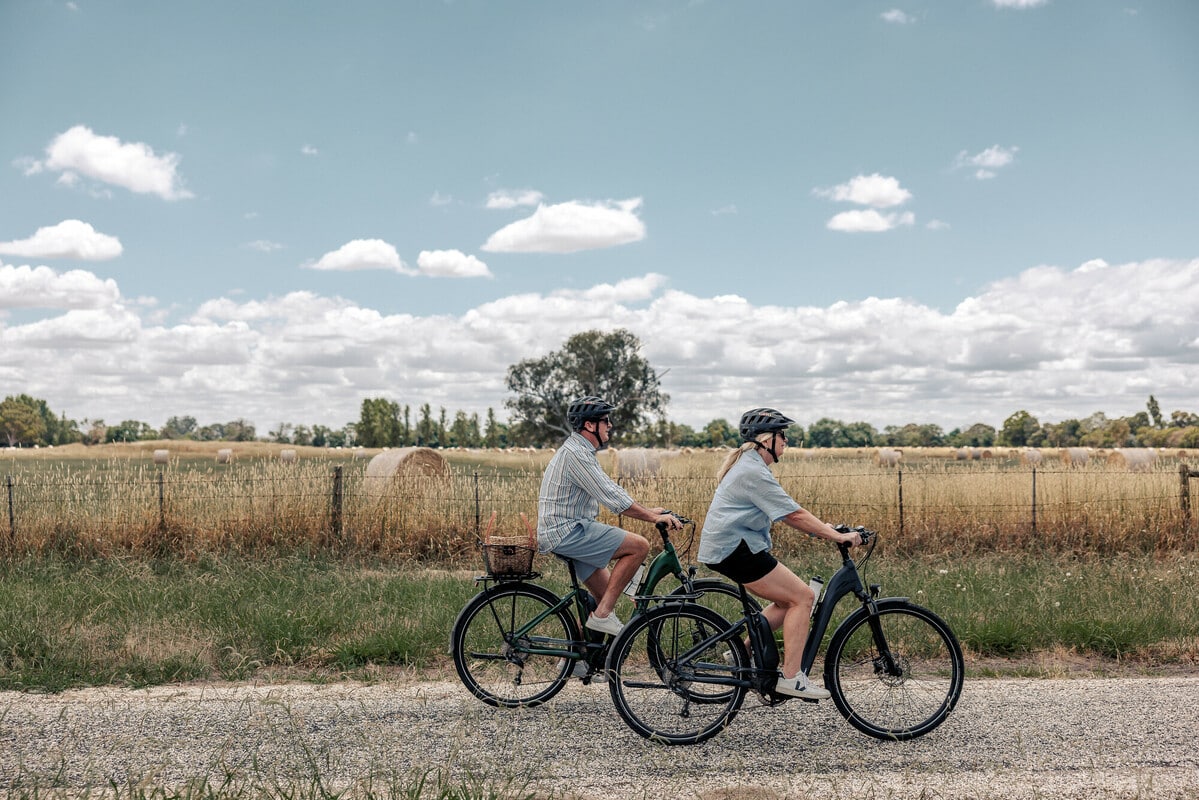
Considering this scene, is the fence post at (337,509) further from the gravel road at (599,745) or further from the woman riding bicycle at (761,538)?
the woman riding bicycle at (761,538)

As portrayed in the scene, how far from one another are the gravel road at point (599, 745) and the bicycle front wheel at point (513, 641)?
0.52 feet

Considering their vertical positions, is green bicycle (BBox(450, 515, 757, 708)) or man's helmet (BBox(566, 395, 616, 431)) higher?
man's helmet (BBox(566, 395, 616, 431))

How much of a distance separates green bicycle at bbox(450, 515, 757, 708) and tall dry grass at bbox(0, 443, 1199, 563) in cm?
740

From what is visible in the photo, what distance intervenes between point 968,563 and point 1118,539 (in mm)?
3396

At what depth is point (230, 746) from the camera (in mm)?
5492

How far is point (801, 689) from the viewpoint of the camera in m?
5.50

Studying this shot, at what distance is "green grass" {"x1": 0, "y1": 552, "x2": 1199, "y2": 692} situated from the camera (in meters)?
7.55

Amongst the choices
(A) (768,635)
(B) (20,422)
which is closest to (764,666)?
(A) (768,635)

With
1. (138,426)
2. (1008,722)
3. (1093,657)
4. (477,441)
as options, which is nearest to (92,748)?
(1008,722)

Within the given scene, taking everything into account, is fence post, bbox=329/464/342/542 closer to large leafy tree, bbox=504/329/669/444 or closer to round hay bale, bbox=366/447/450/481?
round hay bale, bbox=366/447/450/481

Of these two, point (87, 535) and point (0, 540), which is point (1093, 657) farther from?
point (0, 540)

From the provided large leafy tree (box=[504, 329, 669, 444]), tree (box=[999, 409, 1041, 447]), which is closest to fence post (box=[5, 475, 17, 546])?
large leafy tree (box=[504, 329, 669, 444])

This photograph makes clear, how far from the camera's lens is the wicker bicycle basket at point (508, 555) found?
620 centimetres

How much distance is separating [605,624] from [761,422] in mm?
1636
